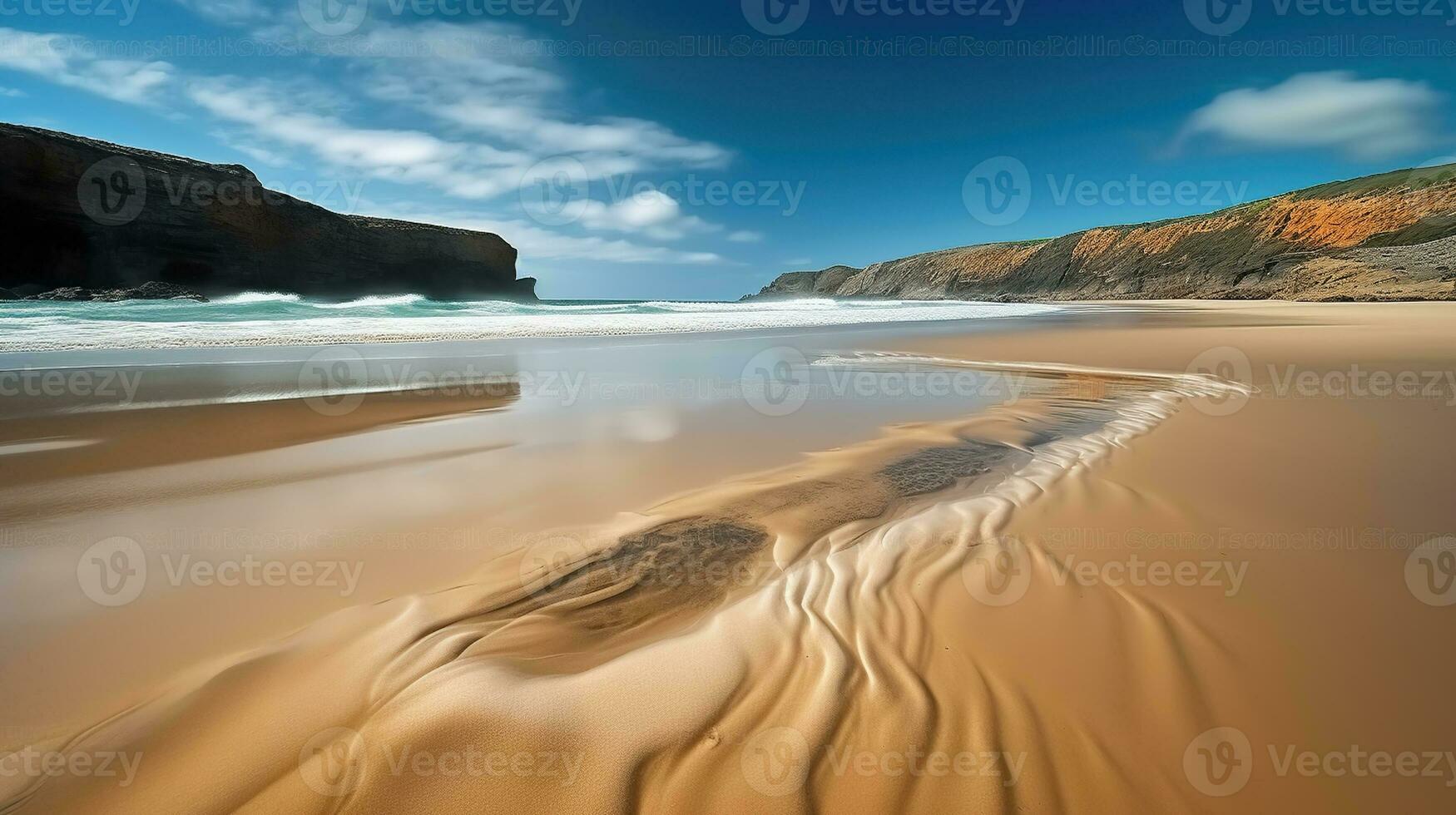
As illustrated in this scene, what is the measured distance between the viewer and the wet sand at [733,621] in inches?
52.2

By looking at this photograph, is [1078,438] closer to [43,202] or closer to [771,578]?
[771,578]

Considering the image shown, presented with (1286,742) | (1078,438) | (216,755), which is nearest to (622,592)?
(216,755)

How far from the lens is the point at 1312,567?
2.22 m
